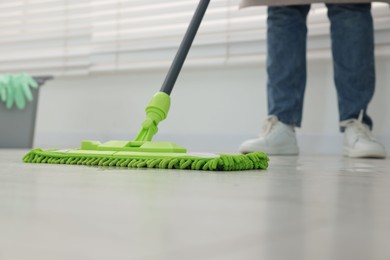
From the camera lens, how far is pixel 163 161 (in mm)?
847

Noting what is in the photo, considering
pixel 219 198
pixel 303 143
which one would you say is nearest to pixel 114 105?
pixel 303 143

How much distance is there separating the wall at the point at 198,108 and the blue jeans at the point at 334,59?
0.23 metres

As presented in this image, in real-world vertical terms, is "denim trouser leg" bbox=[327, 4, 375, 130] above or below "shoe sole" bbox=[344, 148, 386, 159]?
above

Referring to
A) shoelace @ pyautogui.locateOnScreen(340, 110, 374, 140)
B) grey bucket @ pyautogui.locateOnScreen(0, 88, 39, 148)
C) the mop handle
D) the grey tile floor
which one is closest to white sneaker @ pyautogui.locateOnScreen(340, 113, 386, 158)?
shoelace @ pyautogui.locateOnScreen(340, 110, 374, 140)

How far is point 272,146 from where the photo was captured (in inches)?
67.9

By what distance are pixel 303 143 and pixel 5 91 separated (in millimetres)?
1062

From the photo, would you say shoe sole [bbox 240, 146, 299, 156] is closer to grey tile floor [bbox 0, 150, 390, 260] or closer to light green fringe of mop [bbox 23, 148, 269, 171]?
light green fringe of mop [bbox 23, 148, 269, 171]

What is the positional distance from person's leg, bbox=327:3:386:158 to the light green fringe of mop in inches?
31.7

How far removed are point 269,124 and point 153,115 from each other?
2.45 ft

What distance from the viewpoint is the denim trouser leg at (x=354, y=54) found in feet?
5.46

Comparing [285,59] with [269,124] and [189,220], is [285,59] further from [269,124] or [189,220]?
[189,220]

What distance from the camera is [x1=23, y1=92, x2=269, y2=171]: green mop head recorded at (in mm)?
840

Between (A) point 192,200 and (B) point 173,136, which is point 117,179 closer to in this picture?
(A) point 192,200

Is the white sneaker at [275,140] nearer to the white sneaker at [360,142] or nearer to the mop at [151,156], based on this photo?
the white sneaker at [360,142]
